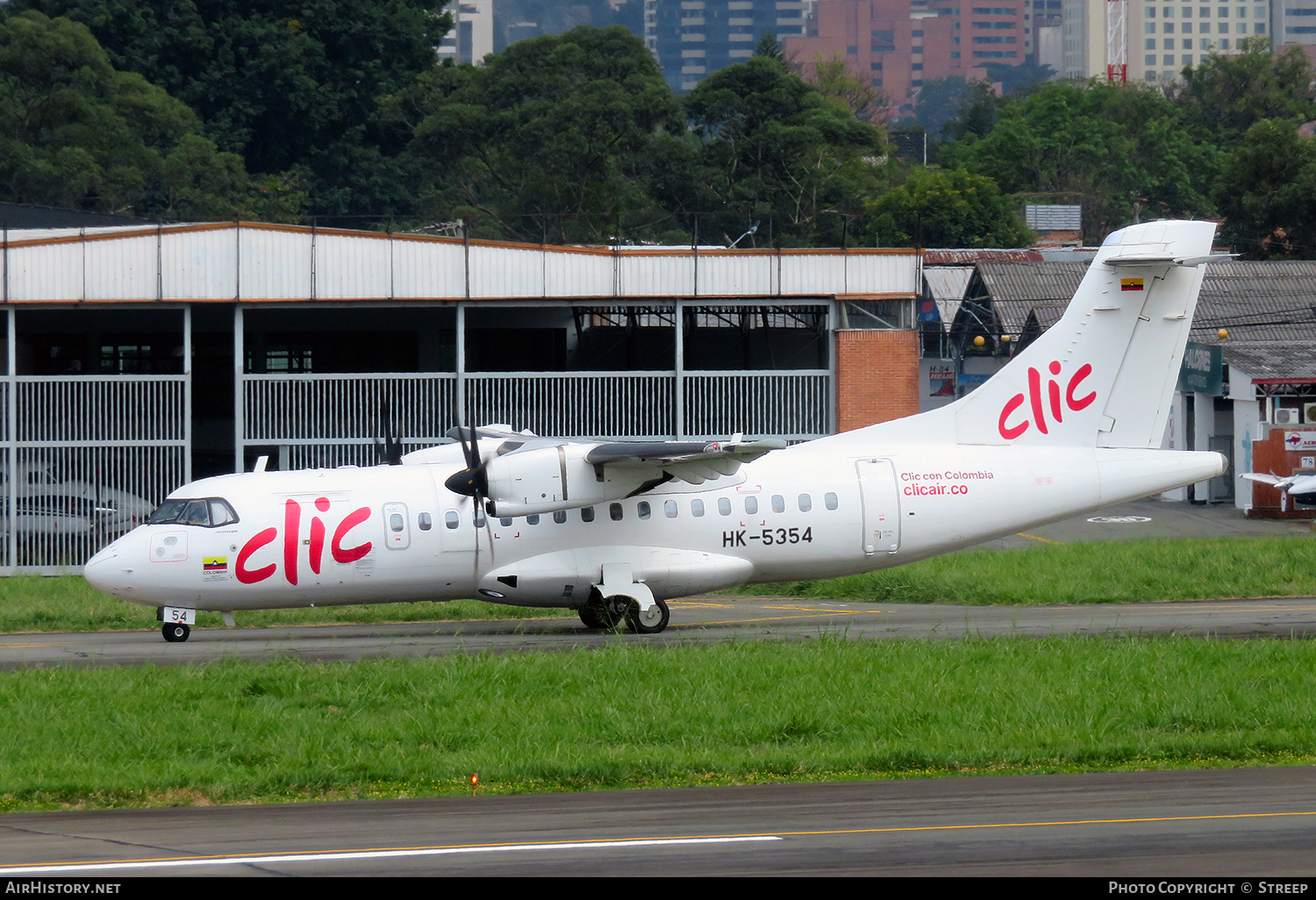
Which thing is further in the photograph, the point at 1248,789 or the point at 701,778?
the point at 701,778

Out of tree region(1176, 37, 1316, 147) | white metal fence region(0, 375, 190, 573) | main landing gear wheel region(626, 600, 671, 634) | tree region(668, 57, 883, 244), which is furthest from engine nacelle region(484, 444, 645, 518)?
tree region(1176, 37, 1316, 147)

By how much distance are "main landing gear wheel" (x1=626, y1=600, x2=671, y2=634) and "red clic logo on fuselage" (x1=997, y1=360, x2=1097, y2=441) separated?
6.37 meters

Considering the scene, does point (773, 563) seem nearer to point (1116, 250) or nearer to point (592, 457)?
point (592, 457)

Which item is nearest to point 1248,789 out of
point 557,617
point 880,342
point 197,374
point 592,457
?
point 592,457

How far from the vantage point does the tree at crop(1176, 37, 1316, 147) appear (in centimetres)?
11919

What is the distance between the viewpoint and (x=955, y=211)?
82375mm

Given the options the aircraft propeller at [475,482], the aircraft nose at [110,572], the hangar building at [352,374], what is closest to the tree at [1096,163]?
the hangar building at [352,374]

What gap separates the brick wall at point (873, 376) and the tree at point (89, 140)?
46.9m

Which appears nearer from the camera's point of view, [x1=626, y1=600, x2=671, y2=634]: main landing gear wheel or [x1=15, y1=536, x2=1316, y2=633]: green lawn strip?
[x1=626, y1=600, x2=671, y2=634]: main landing gear wheel

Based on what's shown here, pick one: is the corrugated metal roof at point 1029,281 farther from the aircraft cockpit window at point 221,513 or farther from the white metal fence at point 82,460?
the aircraft cockpit window at point 221,513

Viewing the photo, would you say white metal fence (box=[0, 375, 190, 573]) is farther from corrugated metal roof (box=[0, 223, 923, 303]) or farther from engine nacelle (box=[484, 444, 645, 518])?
engine nacelle (box=[484, 444, 645, 518])

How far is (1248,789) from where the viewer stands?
12758 millimetres

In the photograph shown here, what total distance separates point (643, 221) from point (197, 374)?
3778 cm

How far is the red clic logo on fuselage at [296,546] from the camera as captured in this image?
22250 mm
